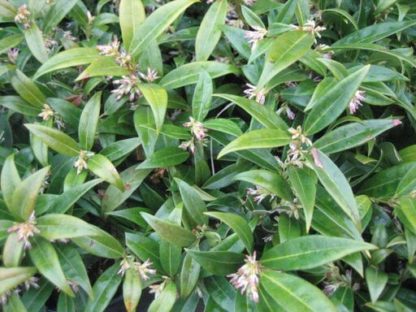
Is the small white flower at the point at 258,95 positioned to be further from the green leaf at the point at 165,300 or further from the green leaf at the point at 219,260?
the green leaf at the point at 165,300

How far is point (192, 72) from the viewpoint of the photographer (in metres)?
1.29

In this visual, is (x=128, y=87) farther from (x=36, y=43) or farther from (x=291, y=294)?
(x=291, y=294)

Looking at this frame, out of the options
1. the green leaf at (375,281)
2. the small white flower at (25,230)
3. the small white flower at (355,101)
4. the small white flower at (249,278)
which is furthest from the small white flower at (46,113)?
the green leaf at (375,281)

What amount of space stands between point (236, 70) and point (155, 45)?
0.71 ft

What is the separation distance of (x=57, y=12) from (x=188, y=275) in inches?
31.6

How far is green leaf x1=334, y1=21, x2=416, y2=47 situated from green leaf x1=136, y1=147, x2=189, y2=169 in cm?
48

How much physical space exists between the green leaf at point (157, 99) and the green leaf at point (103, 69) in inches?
2.6

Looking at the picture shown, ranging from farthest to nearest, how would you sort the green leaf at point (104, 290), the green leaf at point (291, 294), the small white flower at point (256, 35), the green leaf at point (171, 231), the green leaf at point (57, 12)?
the green leaf at point (57, 12) → the small white flower at point (256, 35) → the green leaf at point (104, 290) → the green leaf at point (171, 231) → the green leaf at point (291, 294)

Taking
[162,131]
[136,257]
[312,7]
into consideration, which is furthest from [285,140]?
[312,7]

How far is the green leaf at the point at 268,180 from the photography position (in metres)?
1.05

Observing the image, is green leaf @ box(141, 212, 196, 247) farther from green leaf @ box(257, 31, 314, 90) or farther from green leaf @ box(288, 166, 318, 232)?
green leaf @ box(257, 31, 314, 90)

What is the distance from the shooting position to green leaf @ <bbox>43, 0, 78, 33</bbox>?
1.39m

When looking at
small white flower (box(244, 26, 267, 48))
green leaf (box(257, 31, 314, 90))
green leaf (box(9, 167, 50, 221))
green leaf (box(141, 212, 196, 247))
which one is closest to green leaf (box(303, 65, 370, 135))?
green leaf (box(257, 31, 314, 90))

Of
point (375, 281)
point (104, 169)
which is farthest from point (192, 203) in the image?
point (375, 281)
